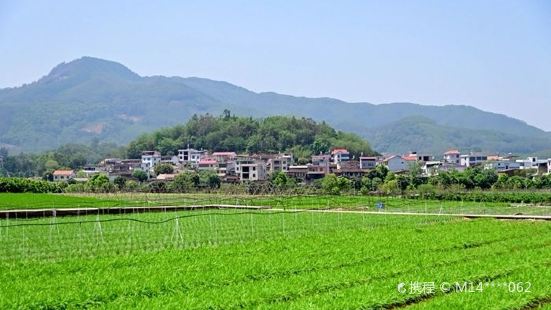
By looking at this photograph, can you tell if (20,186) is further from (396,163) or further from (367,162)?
(396,163)

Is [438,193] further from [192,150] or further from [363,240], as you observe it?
[192,150]

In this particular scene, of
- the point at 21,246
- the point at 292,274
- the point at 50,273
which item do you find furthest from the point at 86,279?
the point at 21,246

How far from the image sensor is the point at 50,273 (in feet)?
51.6

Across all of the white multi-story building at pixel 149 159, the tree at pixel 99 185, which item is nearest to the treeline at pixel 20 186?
the tree at pixel 99 185

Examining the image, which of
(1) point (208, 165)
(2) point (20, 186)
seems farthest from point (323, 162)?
(2) point (20, 186)

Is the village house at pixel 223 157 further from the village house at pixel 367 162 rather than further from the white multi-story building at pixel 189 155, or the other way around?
the village house at pixel 367 162

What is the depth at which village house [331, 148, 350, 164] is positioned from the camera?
11789 cm

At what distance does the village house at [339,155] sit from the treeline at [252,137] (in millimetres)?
7673

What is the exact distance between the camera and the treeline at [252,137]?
133250mm

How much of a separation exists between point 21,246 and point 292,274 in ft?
32.5

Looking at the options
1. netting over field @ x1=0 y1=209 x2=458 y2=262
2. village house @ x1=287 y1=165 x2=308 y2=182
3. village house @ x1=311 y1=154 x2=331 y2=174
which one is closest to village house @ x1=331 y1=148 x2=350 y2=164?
village house @ x1=311 y1=154 x2=331 y2=174

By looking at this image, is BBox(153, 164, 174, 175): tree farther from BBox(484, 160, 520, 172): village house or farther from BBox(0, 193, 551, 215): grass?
BBox(0, 193, 551, 215): grass

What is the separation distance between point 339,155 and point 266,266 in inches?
4037

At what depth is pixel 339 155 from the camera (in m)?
118
